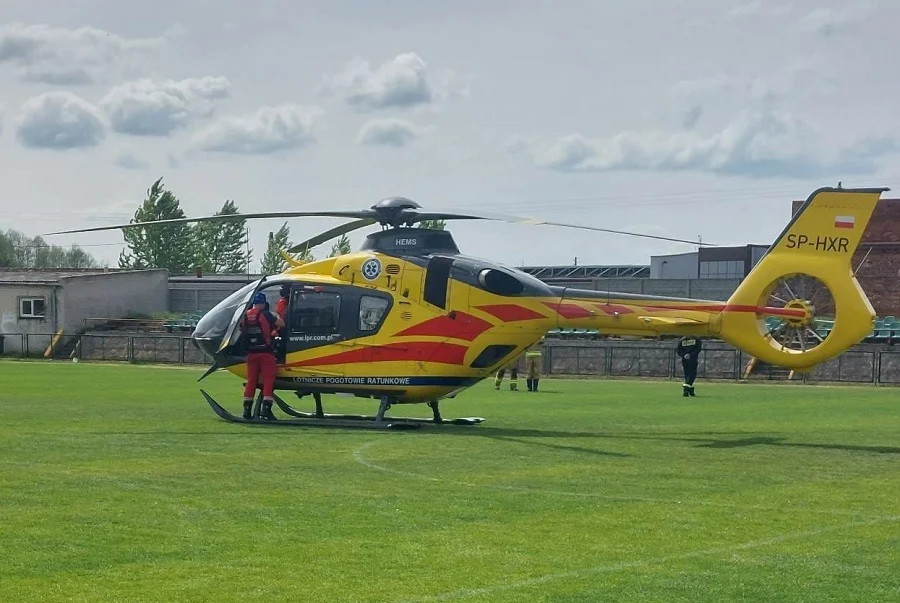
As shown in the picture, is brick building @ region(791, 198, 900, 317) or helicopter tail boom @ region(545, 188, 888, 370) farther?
brick building @ region(791, 198, 900, 317)

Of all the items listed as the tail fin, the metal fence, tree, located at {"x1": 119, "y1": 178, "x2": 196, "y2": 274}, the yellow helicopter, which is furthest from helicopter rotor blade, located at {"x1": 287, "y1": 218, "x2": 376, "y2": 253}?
tree, located at {"x1": 119, "y1": 178, "x2": 196, "y2": 274}

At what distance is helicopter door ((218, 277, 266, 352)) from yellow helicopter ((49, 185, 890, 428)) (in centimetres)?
2

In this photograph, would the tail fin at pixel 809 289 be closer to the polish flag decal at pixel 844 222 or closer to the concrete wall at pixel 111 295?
the polish flag decal at pixel 844 222

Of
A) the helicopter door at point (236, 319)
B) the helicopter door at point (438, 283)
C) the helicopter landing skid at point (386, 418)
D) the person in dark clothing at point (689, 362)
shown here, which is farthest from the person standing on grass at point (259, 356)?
the person in dark clothing at point (689, 362)

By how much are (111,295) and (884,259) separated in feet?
136

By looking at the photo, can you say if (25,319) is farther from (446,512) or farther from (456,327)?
(446,512)

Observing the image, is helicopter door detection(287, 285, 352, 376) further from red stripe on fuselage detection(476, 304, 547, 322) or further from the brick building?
the brick building

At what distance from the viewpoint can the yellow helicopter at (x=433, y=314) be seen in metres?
18.6

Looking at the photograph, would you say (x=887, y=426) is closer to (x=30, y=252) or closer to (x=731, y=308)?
(x=731, y=308)

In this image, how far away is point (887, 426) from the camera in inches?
857

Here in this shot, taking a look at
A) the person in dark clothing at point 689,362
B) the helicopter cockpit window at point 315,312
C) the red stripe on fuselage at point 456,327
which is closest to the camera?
the red stripe on fuselage at point 456,327

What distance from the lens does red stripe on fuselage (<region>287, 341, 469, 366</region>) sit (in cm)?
2056

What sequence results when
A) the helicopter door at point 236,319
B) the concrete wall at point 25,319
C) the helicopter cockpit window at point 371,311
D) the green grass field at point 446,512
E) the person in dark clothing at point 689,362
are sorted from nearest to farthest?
the green grass field at point 446,512, the helicopter cockpit window at point 371,311, the helicopter door at point 236,319, the person in dark clothing at point 689,362, the concrete wall at point 25,319

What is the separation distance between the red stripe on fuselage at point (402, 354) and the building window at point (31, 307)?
1856 inches
